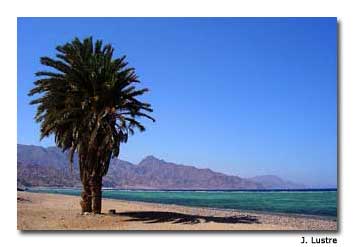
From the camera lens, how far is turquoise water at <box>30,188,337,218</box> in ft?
39.4

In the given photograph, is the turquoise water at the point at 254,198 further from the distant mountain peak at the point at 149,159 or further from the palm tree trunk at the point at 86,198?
the distant mountain peak at the point at 149,159

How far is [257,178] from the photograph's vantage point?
11.3 metres

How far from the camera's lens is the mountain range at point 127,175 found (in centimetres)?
1056

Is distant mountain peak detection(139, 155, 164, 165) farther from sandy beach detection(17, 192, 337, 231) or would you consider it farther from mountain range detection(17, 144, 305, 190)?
sandy beach detection(17, 192, 337, 231)

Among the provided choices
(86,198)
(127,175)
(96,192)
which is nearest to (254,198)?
(127,175)

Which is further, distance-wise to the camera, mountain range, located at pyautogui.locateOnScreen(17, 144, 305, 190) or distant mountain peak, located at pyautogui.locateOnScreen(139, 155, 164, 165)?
distant mountain peak, located at pyautogui.locateOnScreen(139, 155, 164, 165)

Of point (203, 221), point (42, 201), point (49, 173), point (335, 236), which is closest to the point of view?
point (335, 236)

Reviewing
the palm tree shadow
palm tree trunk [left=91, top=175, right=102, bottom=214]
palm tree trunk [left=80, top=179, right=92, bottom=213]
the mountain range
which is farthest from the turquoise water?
the palm tree shadow

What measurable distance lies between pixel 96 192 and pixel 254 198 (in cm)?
1184

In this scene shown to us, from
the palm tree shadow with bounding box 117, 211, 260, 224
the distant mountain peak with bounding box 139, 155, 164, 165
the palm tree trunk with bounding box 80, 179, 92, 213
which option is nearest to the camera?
the palm tree shadow with bounding box 117, 211, 260, 224

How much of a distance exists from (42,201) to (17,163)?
288 cm

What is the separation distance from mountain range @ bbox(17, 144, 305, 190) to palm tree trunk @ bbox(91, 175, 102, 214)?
310 millimetres
